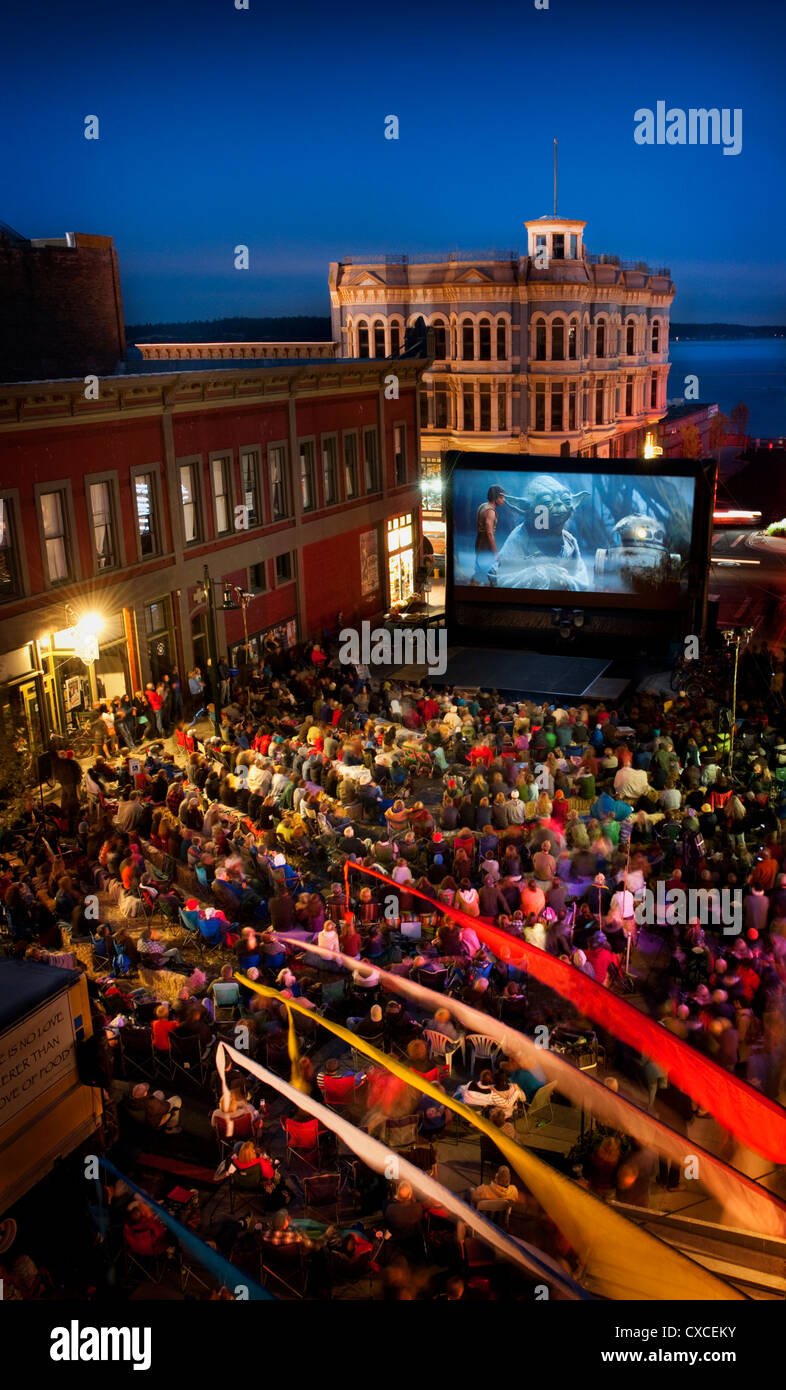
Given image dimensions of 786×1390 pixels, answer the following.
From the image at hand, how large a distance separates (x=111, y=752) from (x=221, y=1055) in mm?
12577

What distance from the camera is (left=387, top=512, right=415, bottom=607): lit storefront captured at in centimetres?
3869

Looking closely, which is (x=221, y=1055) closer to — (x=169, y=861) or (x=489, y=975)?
(x=489, y=975)

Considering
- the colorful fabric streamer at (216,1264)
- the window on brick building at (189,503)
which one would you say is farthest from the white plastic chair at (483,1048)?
the window on brick building at (189,503)

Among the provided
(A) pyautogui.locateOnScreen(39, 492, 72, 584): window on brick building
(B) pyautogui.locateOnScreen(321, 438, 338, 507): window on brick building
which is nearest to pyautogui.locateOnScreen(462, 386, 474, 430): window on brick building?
(B) pyautogui.locateOnScreen(321, 438, 338, 507): window on brick building

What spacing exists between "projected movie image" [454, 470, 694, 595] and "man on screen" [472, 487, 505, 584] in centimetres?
3

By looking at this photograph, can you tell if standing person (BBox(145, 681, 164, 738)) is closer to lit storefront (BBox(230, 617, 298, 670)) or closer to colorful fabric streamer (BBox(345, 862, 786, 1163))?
lit storefront (BBox(230, 617, 298, 670))

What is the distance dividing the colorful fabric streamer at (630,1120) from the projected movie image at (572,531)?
21587 mm

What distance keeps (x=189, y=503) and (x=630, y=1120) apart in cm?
2117

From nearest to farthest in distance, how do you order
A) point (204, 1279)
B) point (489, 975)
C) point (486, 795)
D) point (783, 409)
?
point (204, 1279) → point (489, 975) → point (486, 795) → point (783, 409)

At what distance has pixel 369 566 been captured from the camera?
37.0 meters

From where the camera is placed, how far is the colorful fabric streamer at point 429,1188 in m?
7.22

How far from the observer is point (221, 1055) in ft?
36.1

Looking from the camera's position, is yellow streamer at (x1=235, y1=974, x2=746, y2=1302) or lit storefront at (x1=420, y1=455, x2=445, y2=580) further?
lit storefront at (x1=420, y1=455, x2=445, y2=580)
